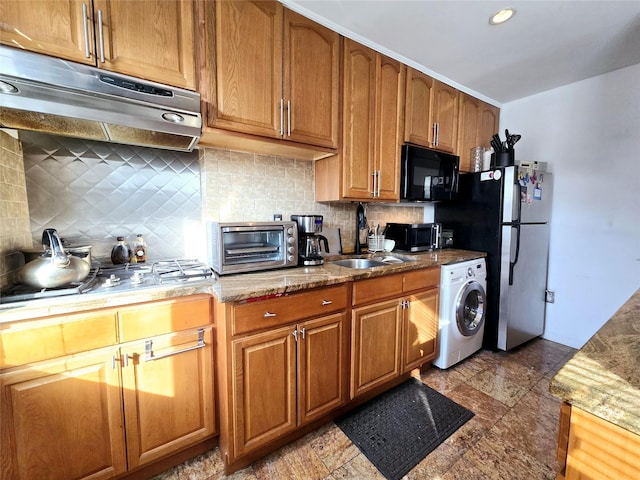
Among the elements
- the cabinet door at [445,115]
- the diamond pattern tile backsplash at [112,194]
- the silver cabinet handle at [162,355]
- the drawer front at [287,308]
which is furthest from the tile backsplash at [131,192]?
the cabinet door at [445,115]

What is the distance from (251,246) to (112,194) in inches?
34.5

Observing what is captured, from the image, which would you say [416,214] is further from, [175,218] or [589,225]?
[175,218]

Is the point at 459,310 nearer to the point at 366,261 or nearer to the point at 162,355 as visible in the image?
the point at 366,261

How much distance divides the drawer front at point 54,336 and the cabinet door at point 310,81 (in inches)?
53.1

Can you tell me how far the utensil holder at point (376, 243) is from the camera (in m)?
2.53

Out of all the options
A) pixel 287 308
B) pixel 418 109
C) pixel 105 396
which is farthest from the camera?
pixel 418 109

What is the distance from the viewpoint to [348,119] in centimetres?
198

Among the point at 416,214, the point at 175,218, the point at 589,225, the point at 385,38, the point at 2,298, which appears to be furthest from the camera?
the point at 416,214

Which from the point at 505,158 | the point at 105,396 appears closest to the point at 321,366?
the point at 105,396

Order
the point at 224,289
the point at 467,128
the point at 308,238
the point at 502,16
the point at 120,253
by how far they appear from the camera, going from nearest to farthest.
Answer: the point at 224,289 < the point at 120,253 < the point at 502,16 < the point at 308,238 < the point at 467,128

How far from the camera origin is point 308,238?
186cm

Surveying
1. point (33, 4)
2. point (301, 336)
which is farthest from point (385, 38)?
point (301, 336)

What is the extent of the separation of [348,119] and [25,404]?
7.16 feet

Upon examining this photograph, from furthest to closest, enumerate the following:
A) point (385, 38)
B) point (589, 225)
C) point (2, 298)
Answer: point (589, 225) < point (385, 38) < point (2, 298)
